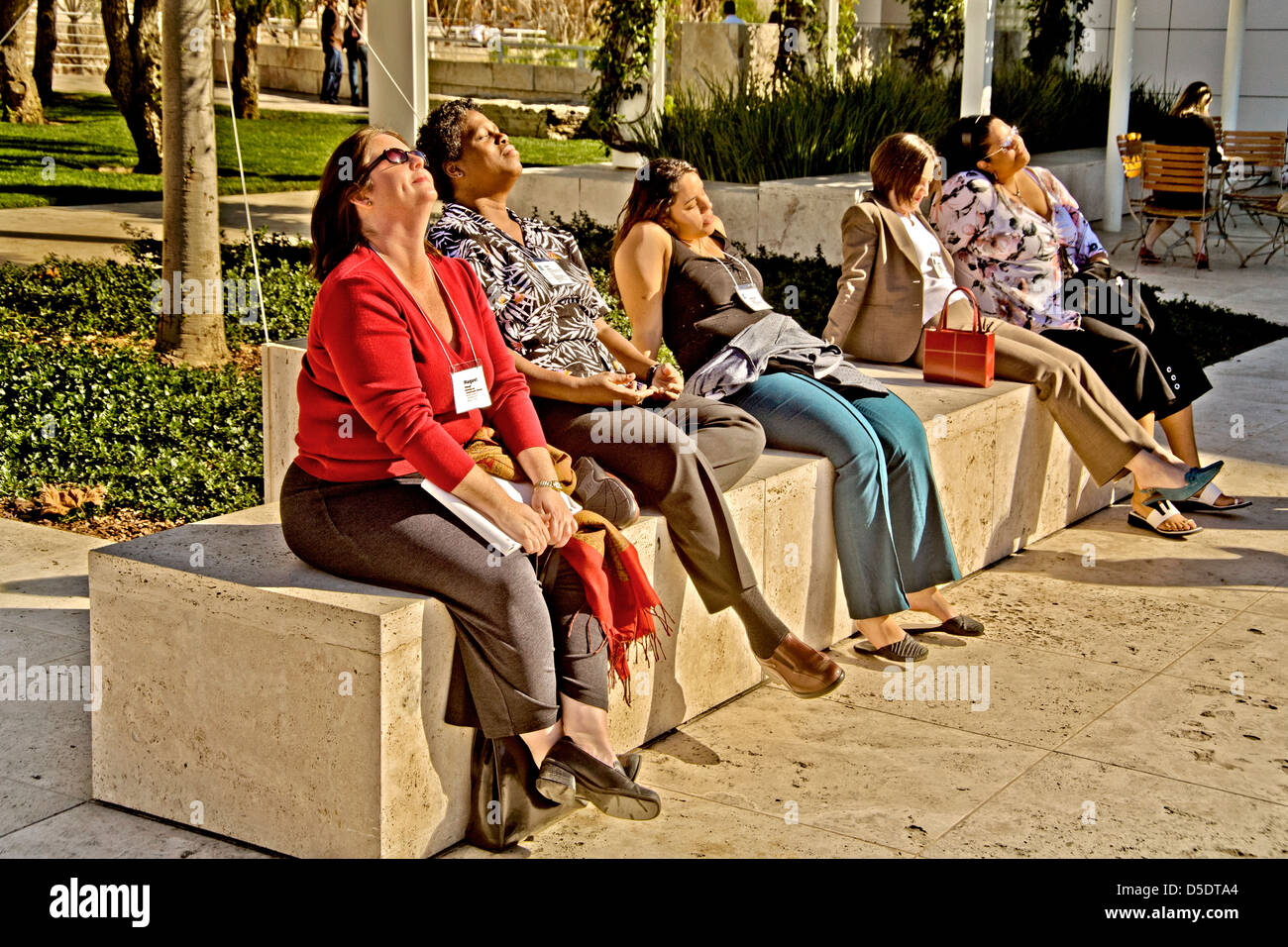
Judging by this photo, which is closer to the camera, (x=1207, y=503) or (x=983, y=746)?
(x=983, y=746)

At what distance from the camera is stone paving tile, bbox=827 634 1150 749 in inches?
179

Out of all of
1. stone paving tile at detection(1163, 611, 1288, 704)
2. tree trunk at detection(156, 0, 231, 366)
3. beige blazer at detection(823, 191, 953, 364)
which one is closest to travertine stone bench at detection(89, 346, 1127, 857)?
A: stone paving tile at detection(1163, 611, 1288, 704)

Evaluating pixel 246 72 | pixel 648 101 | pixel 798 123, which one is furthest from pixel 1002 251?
pixel 246 72

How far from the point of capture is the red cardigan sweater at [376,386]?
11.9 ft

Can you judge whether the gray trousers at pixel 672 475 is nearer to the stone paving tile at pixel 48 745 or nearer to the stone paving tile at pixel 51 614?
the stone paving tile at pixel 48 745

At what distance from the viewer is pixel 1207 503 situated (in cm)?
672

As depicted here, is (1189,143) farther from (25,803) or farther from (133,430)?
(25,803)

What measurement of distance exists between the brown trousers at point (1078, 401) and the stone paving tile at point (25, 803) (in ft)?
12.3

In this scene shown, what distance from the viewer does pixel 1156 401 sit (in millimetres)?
6609

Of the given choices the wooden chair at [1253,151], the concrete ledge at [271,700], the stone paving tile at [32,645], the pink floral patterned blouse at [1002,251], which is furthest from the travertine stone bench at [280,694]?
the wooden chair at [1253,151]

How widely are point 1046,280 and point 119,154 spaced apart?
1612 centimetres

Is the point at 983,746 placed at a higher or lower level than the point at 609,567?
lower

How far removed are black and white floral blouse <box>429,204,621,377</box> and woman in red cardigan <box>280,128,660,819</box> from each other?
489 millimetres
